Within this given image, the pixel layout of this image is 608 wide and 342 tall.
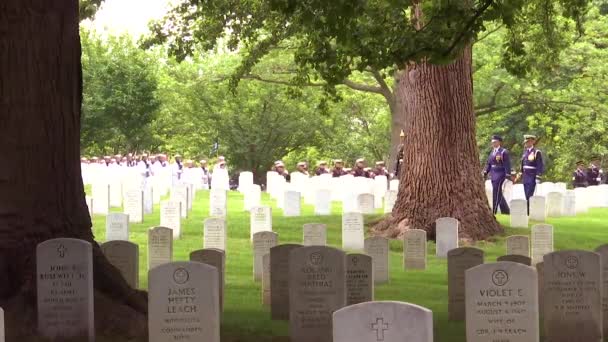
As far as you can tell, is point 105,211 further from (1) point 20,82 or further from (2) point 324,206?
(1) point 20,82

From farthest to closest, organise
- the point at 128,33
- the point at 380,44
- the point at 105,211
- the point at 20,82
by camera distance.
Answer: the point at 128,33 → the point at 105,211 → the point at 380,44 → the point at 20,82

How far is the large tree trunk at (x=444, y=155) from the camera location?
821 inches

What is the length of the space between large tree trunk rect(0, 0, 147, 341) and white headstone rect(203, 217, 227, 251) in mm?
6851

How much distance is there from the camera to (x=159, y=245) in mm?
16125

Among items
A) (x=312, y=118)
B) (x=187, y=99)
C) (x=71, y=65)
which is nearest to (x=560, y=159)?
(x=312, y=118)

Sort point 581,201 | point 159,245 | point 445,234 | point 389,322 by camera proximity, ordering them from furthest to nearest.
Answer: point 581,201 < point 445,234 < point 159,245 < point 389,322

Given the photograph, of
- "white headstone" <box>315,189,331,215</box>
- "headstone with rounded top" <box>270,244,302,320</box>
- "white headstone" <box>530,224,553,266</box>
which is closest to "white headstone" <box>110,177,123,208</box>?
"white headstone" <box>315,189,331,215</box>

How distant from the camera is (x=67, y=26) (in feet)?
37.3

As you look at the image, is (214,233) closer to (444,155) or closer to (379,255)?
(379,255)

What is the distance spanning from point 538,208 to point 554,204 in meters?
2.67

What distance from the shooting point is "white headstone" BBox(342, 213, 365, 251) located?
19.2 m

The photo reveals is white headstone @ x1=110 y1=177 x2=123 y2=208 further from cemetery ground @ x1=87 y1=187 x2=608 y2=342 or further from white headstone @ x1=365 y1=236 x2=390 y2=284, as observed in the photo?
white headstone @ x1=365 y1=236 x2=390 y2=284

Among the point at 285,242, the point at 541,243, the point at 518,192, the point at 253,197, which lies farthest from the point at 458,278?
the point at 518,192

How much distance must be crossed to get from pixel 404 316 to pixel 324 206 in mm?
20196
